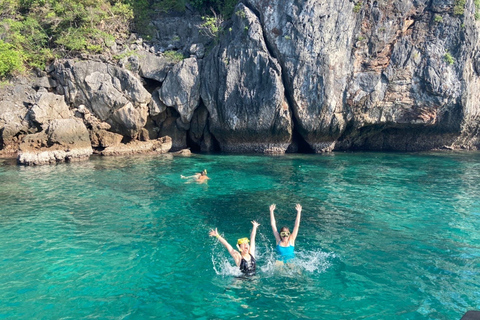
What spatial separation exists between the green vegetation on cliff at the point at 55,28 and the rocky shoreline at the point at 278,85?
1060 mm

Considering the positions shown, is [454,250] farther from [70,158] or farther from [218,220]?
[70,158]

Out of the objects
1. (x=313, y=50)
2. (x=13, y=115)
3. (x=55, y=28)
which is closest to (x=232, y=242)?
(x=313, y=50)

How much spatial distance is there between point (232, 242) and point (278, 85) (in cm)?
1419

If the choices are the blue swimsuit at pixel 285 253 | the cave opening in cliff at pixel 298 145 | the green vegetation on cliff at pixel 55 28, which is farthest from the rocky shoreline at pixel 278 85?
the blue swimsuit at pixel 285 253

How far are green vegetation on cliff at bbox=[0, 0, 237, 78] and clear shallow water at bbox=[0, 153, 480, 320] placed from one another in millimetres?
10317

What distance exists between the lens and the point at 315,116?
2144cm

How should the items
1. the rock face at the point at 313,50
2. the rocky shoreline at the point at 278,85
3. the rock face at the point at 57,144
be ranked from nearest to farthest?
the rock face at the point at 57,144
the rock face at the point at 313,50
the rocky shoreline at the point at 278,85

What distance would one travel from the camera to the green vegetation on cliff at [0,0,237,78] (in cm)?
2205

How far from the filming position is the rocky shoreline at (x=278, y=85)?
816 inches

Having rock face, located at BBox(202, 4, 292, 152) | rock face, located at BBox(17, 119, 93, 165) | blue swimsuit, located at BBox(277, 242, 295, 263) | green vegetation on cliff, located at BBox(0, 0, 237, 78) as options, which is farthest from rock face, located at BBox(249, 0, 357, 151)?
blue swimsuit, located at BBox(277, 242, 295, 263)

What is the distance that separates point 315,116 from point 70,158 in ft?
49.6

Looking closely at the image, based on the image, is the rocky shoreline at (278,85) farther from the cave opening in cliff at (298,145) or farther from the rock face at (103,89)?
the cave opening in cliff at (298,145)

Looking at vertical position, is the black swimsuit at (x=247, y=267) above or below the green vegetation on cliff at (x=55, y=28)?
below

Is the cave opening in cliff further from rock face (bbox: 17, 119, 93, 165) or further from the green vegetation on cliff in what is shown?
rock face (bbox: 17, 119, 93, 165)
